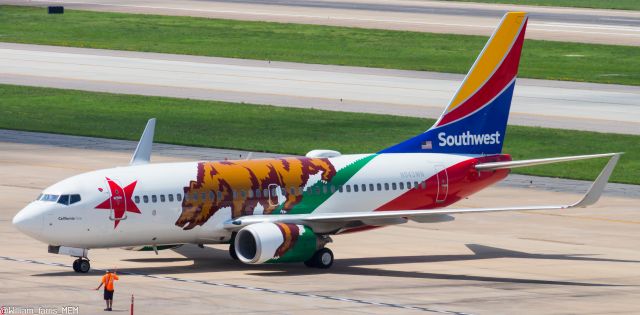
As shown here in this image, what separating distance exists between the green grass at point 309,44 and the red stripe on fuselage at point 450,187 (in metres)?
58.6

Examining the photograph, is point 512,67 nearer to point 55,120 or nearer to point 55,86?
point 55,120

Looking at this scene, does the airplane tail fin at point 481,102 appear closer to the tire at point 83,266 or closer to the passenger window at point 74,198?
the passenger window at point 74,198

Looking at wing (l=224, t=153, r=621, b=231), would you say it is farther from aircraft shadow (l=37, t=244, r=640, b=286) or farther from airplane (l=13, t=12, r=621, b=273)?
aircraft shadow (l=37, t=244, r=640, b=286)

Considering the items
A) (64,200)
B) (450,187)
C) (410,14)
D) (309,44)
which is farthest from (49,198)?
(410,14)

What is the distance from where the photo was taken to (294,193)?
5472 centimetres

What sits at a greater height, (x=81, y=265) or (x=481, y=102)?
(x=481, y=102)

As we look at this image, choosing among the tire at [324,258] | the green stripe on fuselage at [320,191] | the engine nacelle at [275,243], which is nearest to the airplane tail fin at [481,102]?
the green stripe on fuselage at [320,191]

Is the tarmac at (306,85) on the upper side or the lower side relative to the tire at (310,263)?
upper

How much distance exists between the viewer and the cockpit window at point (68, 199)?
167 feet

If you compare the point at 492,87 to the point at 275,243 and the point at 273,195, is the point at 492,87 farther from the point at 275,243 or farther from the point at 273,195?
the point at 275,243

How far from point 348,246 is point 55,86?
5697cm

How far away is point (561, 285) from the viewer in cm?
5084

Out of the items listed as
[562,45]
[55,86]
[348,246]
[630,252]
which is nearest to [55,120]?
[55,86]

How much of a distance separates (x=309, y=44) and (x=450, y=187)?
81.6 meters
